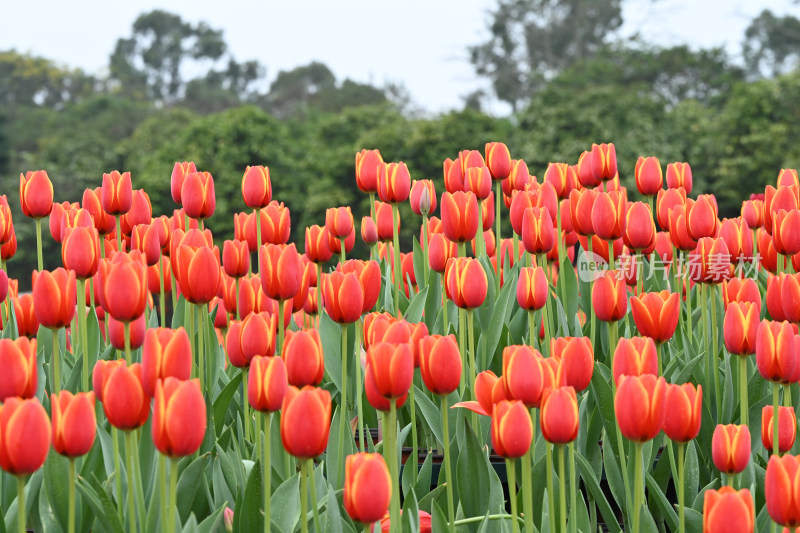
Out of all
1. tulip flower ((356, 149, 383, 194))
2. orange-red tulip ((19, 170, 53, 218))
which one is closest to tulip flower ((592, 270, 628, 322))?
tulip flower ((356, 149, 383, 194))

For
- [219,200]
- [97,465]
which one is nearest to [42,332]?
[97,465]

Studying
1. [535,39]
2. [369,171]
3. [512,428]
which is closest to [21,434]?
[512,428]

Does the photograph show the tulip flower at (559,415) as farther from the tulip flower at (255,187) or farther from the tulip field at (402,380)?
the tulip flower at (255,187)

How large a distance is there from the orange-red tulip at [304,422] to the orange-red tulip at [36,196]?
4.98ft

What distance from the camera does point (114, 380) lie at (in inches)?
48.4

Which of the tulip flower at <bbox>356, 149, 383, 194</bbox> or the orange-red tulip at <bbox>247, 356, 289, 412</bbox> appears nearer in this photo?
the orange-red tulip at <bbox>247, 356, 289, 412</bbox>

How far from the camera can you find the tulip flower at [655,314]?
70.8 inches

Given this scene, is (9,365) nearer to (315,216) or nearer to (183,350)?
(183,350)

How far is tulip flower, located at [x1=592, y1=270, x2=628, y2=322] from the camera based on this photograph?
190 cm

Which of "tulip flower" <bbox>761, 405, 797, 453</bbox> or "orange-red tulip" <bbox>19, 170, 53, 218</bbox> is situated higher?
"orange-red tulip" <bbox>19, 170, 53, 218</bbox>

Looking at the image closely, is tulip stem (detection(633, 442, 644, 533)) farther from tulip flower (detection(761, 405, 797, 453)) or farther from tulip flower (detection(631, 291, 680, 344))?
tulip flower (detection(631, 291, 680, 344))

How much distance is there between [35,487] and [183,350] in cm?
69

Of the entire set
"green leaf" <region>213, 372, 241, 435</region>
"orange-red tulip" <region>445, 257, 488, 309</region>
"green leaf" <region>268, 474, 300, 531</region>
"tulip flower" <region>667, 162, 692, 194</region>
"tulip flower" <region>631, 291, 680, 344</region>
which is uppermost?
"tulip flower" <region>667, 162, 692, 194</region>

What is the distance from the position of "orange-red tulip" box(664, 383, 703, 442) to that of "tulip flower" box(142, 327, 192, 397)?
2.45ft
